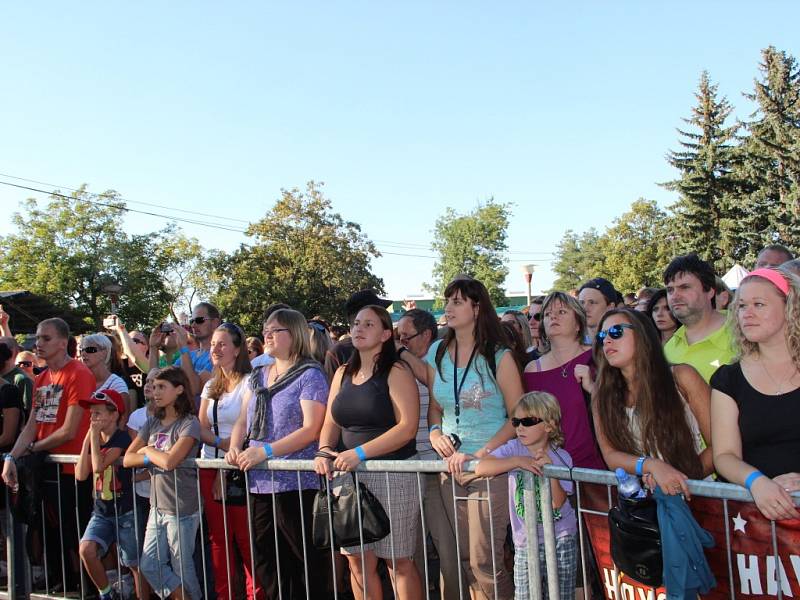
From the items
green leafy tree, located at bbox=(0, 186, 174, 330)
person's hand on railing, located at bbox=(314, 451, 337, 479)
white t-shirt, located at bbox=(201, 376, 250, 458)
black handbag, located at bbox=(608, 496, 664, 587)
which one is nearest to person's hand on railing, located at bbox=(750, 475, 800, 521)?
black handbag, located at bbox=(608, 496, 664, 587)

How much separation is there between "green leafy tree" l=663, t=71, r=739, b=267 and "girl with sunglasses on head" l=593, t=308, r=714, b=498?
37348 millimetres

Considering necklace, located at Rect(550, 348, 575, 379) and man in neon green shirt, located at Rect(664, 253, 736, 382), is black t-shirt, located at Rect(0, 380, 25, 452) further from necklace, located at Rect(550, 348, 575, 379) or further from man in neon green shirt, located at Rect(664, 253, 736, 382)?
man in neon green shirt, located at Rect(664, 253, 736, 382)

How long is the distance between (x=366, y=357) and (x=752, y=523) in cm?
239

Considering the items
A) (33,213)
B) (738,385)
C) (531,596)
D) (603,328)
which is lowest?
(531,596)

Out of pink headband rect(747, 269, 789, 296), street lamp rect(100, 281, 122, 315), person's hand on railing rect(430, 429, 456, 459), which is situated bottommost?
person's hand on railing rect(430, 429, 456, 459)

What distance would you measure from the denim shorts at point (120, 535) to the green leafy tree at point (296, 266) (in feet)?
122

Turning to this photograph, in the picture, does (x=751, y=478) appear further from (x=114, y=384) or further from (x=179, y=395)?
(x=114, y=384)

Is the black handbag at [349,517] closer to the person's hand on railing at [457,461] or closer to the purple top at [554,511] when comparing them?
the person's hand on railing at [457,461]

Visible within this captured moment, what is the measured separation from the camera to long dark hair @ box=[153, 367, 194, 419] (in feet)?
16.8

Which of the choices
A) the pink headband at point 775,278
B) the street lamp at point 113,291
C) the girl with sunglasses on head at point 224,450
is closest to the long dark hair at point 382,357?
the girl with sunglasses on head at point 224,450

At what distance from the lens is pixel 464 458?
376 centimetres

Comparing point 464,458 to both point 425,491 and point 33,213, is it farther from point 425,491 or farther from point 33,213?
point 33,213

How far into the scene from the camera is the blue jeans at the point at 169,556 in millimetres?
4773

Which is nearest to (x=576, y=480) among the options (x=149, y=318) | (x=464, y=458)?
(x=464, y=458)
